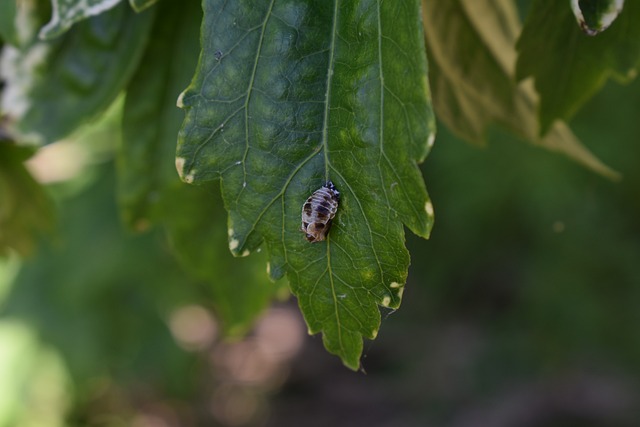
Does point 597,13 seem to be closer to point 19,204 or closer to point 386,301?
point 386,301

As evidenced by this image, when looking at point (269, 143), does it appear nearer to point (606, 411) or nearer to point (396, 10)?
point (396, 10)

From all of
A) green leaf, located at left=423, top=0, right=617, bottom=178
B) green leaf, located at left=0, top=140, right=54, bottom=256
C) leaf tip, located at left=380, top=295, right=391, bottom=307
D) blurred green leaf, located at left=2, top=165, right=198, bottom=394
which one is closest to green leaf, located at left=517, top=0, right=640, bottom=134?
green leaf, located at left=423, top=0, right=617, bottom=178

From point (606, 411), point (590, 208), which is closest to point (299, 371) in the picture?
point (606, 411)

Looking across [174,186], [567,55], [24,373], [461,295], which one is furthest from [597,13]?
[461,295]

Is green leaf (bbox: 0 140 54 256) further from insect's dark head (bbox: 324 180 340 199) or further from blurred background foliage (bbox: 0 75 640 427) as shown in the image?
blurred background foliage (bbox: 0 75 640 427)

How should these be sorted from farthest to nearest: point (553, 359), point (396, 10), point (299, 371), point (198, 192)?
point (299, 371)
point (553, 359)
point (198, 192)
point (396, 10)

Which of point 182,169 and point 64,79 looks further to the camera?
point 64,79
